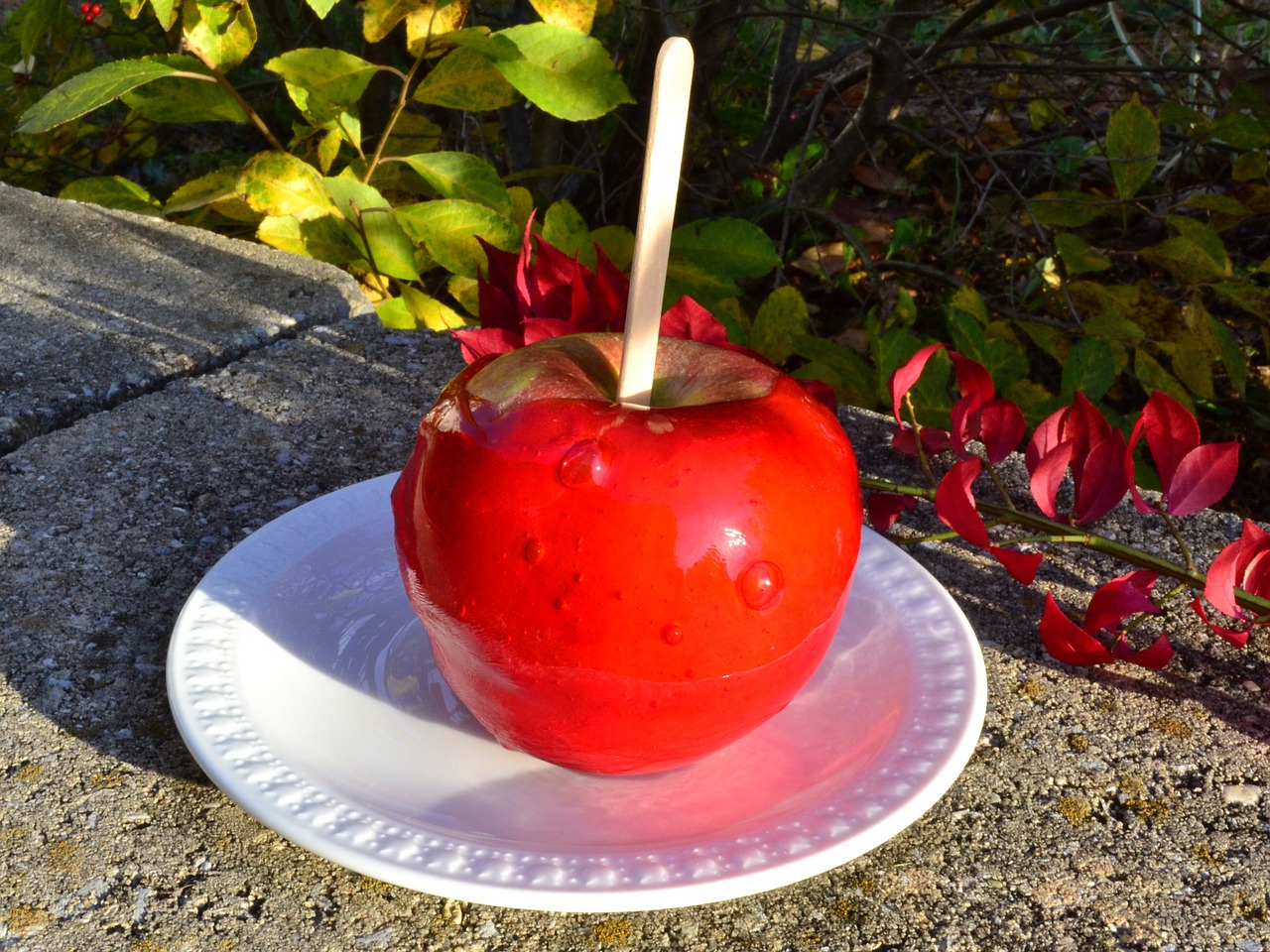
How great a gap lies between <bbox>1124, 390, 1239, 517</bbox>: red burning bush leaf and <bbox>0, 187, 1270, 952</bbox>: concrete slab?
0.45ft

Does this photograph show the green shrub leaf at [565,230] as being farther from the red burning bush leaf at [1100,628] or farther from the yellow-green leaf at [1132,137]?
the red burning bush leaf at [1100,628]

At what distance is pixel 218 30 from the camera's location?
5.09 ft

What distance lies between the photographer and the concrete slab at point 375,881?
69cm

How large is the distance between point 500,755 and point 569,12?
1038 millimetres

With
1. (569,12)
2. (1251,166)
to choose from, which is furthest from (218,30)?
(1251,166)

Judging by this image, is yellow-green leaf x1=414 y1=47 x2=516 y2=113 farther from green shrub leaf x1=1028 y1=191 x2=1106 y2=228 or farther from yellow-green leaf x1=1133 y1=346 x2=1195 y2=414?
yellow-green leaf x1=1133 y1=346 x2=1195 y2=414

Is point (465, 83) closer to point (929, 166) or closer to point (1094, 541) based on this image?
point (1094, 541)

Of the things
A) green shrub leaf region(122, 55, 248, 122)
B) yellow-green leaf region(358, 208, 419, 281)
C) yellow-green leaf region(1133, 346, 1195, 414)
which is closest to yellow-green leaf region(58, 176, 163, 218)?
green shrub leaf region(122, 55, 248, 122)

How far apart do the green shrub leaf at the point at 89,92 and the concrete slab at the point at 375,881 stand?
0.40 meters

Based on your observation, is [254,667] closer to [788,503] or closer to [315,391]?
[788,503]

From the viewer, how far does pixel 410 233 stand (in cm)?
152

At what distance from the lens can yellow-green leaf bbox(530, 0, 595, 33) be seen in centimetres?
149

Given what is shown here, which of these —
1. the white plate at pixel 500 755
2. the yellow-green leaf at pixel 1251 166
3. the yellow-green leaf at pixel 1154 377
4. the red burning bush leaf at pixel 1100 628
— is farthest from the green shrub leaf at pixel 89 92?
the yellow-green leaf at pixel 1251 166

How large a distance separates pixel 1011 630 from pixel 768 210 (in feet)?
3.64
